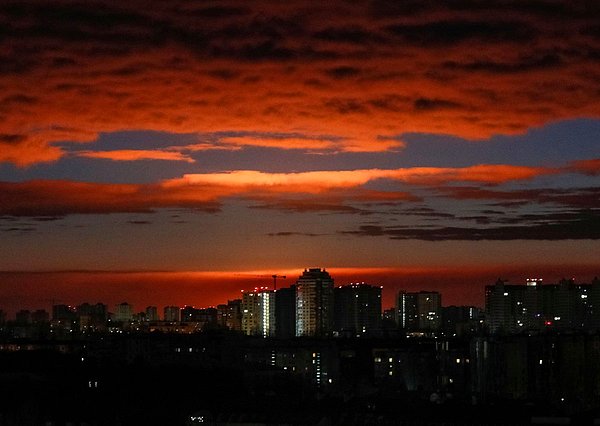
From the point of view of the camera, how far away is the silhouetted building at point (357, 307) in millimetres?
97250

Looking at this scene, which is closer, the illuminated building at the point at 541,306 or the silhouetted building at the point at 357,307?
the illuminated building at the point at 541,306

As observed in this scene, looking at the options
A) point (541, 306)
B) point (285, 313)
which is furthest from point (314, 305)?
point (541, 306)

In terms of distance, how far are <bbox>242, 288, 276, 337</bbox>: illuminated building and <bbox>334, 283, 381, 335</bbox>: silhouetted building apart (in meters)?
4.89

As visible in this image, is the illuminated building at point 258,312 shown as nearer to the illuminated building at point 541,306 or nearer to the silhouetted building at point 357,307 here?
the silhouetted building at point 357,307

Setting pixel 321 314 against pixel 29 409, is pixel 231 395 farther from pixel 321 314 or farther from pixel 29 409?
pixel 321 314

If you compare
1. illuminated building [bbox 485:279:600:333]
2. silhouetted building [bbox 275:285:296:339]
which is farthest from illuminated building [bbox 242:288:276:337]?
illuminated building [bbox 485:279:600:333]

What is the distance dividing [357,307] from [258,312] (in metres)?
7.48

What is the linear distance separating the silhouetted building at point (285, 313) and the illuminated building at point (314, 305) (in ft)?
3.33

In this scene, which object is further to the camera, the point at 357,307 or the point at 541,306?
the point at 357,307

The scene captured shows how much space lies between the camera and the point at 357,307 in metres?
98.5

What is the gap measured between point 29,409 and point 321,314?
68.6 metres

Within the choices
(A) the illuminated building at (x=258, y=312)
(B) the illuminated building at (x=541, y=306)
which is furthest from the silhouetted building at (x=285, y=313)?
(B) the illuminated building at (x=541, y=306)

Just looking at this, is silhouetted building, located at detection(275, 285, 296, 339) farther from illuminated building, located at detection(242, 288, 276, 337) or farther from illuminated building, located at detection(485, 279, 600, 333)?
illuminated building, located at detection(485, 279, 600, 333)

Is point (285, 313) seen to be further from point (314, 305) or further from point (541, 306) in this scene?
point (541, 306)
